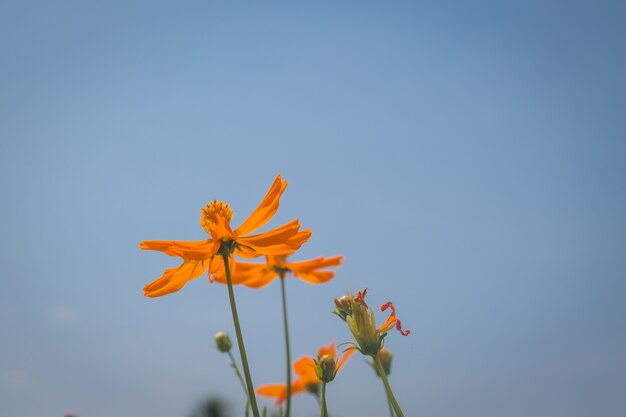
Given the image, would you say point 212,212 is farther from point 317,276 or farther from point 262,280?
Answer: point 262,280

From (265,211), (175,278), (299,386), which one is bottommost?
(299,386)

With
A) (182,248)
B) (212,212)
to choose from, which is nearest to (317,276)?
(212,212)

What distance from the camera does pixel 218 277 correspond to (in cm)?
180

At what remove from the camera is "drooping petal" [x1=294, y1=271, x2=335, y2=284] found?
2.44 metres

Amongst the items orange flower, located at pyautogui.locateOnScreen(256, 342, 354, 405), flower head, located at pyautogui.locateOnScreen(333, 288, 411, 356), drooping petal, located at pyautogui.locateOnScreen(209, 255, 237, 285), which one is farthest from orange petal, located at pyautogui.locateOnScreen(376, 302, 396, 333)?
orange flower, located at pyautogui.locateOnScreen(256, 342, 354, 405)

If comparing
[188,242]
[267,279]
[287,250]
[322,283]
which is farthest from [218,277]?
[267,279]

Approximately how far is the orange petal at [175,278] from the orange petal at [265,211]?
0.17 m

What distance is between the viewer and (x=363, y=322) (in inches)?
59.7

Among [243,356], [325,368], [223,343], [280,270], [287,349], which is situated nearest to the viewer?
[243,356]

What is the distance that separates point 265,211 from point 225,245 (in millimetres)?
167

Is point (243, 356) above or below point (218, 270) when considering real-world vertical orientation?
below

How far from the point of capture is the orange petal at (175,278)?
170 cm

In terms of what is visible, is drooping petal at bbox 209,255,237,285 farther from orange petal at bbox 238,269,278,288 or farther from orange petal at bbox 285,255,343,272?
orange petal at bbox 238,269,278,288

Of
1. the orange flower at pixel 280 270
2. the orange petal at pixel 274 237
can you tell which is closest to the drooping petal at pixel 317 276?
the orange flower at pixel 280 270
